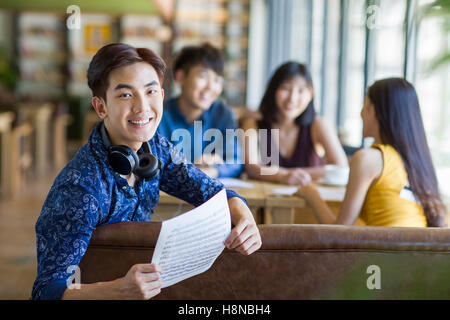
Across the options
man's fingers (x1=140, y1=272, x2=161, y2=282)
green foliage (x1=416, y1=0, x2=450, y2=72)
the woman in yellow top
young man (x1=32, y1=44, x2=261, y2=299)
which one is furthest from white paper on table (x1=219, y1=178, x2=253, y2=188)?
green foliage (x1=416, y1=0, x2=450, y2=72)

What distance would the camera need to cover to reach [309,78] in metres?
2.92

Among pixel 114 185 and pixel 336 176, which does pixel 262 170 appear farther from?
pixel 114 185

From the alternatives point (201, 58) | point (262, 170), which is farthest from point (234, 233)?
point (201, 58)

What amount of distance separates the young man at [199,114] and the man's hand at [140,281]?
5.63 feet

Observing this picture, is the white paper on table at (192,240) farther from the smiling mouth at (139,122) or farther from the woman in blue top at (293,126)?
the woman in blue top at (293,126)

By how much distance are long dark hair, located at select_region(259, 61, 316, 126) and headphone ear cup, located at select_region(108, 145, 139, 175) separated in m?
1.88

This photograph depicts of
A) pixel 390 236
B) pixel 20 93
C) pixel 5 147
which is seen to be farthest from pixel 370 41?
pixel 20 93

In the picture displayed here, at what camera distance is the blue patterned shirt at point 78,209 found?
1.04 m

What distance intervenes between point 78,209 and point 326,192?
142 cm

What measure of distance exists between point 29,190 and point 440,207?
194 inches

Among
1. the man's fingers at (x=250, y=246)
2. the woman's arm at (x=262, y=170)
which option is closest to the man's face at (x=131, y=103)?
the man's fingers at (x=250, y=246)

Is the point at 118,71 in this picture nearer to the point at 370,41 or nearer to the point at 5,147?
the point at 370,41

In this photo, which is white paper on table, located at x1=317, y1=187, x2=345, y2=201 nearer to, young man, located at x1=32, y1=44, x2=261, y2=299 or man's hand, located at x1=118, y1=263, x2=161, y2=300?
young man, located at x1=32, y1=44, x2=261, y2=299

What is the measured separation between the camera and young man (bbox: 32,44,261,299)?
40.5 inches
